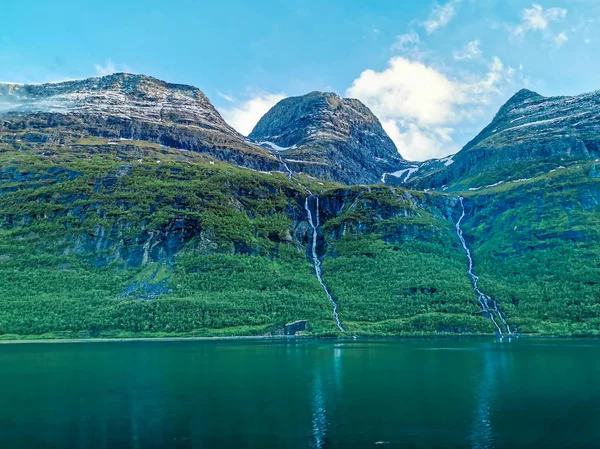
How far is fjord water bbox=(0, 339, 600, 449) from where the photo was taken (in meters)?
Answer: 34.7

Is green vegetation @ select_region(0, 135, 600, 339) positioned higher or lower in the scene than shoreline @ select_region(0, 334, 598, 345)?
higher

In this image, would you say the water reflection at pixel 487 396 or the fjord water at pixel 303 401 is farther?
the fjord water at pixel 303 401

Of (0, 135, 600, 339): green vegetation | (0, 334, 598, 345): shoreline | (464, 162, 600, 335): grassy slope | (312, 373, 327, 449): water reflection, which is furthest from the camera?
(0, 135, 600, 339): green vegetation

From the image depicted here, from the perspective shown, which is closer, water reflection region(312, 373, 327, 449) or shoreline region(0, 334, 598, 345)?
water reflection region(312, 373, 327, 449)

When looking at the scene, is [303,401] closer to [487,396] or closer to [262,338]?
[487,396]

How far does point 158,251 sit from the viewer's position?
570 feet

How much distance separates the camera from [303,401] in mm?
47250

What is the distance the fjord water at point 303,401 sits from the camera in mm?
34688

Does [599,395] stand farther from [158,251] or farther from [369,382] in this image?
[158,251]

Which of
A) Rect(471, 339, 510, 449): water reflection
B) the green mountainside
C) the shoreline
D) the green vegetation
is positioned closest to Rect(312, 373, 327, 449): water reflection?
Rect(471, 339, 510, 449): water reflection

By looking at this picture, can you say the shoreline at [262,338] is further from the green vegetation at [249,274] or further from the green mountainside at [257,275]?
the green vegetation at [249,274]

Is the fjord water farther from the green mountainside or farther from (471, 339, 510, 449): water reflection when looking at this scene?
the green mountainside

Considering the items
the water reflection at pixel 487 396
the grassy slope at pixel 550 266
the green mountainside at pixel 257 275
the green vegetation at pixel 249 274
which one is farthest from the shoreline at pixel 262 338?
the water reflection at pixel 487 396

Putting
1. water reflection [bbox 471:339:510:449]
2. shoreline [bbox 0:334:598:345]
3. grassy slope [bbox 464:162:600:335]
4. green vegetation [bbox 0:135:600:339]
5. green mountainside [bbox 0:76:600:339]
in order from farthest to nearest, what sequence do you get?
1. green vegetation [bbox 0:135:600:339]
2. green mountainside [bbox 0:76:600:339]
3. grassy slope [bbox 464:162:600:335]
4. shoreline [bbox 0:334:598:345]
5. water reflection [bbox 471:339:510:449]
